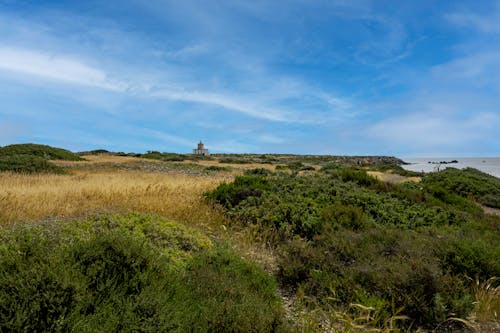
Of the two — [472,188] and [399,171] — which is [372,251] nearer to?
[472,188]

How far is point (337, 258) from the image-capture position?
561 cm

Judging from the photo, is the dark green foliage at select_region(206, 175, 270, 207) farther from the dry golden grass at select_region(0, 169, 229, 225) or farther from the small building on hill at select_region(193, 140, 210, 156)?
the small building on hill at select_region(193, 140, 210, 156)

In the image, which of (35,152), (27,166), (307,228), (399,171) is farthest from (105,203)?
(35,152)

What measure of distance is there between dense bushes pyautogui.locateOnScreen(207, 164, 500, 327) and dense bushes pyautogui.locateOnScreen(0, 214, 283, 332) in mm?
1166

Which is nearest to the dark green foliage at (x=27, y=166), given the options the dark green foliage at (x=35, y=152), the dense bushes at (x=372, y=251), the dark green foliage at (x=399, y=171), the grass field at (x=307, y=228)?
the grass field at (x=307, y=228)

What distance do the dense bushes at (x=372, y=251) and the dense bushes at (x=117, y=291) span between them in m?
1.17

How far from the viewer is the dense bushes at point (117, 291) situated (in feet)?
8.65

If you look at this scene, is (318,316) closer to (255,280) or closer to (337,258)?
(255,280)

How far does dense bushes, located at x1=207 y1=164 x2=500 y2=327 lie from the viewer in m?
4.45

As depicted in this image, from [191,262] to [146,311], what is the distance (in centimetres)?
181

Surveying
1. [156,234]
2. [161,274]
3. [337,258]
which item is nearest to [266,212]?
Result: [337,258]

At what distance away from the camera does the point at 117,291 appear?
310cm

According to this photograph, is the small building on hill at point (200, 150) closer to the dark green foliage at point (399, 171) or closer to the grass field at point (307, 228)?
the dark green foliage at point (399, 171)

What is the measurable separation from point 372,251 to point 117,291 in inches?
166
